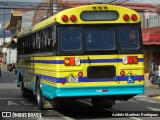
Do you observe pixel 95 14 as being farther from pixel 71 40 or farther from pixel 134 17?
pixel 134 17

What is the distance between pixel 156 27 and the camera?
1672 inches

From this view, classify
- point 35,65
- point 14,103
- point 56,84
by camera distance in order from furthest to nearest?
point 14,103
point 35,65
point 56,84

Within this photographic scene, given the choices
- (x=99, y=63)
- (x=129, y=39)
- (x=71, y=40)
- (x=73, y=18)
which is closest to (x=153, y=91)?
(x=129, y=39)

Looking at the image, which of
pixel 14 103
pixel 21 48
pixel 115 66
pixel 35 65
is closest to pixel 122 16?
pixel 115 66

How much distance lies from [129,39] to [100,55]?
1.05m

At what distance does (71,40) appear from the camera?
13.3 meters

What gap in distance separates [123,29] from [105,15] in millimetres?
660

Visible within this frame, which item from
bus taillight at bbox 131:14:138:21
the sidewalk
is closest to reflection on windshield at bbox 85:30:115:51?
bus taillight at bbox 131:14:138:21

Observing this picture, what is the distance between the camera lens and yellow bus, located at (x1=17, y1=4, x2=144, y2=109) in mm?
13070

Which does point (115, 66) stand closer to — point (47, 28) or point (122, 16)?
point (122, 16)

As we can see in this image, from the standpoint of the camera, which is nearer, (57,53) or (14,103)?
(57,53)

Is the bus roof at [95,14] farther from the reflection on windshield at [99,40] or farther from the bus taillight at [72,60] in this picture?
the bus taillight at [72,60]

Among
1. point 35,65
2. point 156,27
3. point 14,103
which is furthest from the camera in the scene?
point 156,27

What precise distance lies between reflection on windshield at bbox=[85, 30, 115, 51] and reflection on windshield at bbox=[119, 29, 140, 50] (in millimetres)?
307
